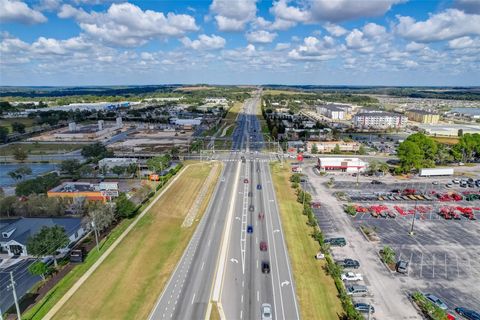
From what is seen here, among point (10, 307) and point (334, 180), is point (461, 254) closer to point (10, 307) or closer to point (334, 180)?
point (334, 180)

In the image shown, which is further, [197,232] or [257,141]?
[257,141]

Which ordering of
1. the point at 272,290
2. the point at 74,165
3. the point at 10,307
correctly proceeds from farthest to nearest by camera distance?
the point at 74,165 → the point at 272,290 → the point at 10,307

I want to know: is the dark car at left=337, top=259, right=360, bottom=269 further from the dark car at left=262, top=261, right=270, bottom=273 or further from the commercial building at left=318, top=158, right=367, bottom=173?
the commercial building at left=318, top=158, right=367, bottom=173

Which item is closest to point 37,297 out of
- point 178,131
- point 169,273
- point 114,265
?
point 114,265

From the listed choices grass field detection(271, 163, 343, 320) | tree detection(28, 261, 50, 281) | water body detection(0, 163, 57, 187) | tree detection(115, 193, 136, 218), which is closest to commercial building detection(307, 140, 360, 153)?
grass field detection(271, 163, 343, 320)

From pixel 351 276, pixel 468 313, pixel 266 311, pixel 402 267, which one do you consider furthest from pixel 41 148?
pixel 468 313
